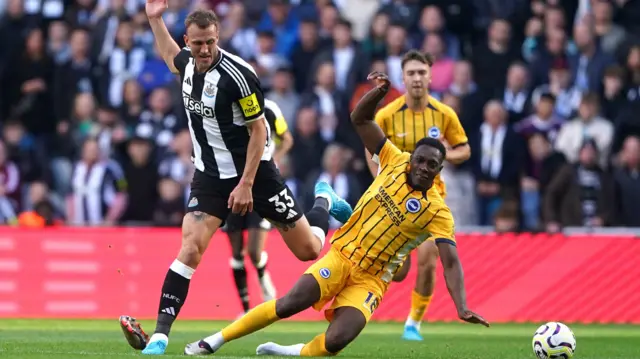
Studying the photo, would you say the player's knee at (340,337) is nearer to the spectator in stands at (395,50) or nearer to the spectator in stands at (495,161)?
the spectator in stands at (495,161)

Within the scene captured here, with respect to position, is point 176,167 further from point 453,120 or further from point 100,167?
point 453,120

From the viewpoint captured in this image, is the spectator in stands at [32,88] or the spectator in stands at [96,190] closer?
the spectator in stands at [96,190]

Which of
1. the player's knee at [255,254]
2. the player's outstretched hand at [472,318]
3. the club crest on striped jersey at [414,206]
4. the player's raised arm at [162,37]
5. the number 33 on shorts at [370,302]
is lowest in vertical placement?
the player's knee at [255,254]

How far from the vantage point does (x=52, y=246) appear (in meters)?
17.0

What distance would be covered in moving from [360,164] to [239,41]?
345cm

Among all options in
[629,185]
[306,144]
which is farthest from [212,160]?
[629,185]

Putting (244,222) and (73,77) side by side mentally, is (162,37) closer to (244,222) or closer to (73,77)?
(244,222)

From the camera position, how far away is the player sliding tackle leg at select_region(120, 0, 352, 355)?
10.0 metres

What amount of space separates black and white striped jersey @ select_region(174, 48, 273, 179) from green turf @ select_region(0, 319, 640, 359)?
1.60 m

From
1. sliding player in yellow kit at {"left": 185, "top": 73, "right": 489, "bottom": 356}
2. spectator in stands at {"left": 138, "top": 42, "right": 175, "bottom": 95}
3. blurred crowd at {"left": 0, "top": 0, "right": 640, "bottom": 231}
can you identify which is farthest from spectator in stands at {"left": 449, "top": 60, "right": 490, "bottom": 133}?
sliding player in yellow kit at {"left": 185, "top": 73, "right": 489, "bottom": 356}

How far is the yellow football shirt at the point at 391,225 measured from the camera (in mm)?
10234

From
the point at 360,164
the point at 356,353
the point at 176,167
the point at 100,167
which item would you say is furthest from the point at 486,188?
the point at 356,353

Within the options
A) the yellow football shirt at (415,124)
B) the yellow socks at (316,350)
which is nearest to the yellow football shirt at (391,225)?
the yellow socks at (316,350)

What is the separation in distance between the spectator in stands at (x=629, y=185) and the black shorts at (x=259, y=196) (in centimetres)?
801
